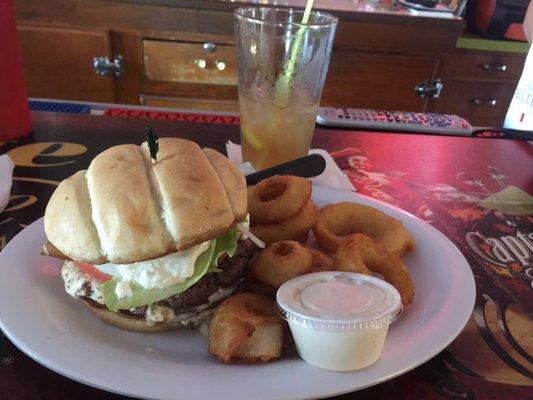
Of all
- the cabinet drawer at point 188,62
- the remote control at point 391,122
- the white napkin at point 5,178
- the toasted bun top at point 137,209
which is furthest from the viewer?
the cabinet drawer at point 188,62

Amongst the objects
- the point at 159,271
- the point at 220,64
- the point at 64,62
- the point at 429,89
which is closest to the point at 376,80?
the point at 429,89

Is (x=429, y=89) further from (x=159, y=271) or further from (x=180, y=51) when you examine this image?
(x=159, y=271)

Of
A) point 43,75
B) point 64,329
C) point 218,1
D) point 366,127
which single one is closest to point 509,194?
point 366,127

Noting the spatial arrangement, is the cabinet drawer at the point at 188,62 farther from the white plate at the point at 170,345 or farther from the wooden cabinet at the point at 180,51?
the white plate at the point at 170,345

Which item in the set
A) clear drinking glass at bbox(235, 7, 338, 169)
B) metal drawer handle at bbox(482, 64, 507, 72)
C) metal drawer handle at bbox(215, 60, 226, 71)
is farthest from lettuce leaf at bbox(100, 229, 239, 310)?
metal drawer handle at bbox(482, 64, 507, 72)

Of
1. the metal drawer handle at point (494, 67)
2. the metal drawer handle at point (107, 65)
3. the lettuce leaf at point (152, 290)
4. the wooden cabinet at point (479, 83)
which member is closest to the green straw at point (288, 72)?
the lettuce leaf at point (152, 290)

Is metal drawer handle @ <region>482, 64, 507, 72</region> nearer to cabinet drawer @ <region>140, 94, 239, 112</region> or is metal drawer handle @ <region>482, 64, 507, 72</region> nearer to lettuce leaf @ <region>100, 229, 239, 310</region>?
cabinet drawer @ <region>140, 94, 239, 112</region>
